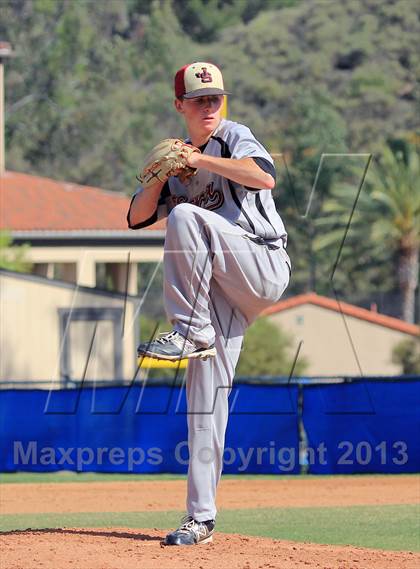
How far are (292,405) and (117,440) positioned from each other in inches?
100

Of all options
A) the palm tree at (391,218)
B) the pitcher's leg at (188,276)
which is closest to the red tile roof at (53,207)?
the palm tree at (391,218)

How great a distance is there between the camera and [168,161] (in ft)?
20.8

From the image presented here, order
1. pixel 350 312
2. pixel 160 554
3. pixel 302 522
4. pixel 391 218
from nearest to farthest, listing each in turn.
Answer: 1. pixel 160 554
2. pixel 302 522
3. pixel 350 312
4. pixel 391 218

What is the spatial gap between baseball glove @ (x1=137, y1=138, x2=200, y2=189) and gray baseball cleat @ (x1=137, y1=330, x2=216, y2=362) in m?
0.76

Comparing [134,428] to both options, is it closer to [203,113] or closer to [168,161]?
[203,113]

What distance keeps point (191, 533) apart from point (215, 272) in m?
1.30

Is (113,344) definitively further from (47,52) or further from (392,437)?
(47,52)

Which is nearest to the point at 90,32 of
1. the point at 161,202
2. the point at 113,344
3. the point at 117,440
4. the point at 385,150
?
the point at 385,150

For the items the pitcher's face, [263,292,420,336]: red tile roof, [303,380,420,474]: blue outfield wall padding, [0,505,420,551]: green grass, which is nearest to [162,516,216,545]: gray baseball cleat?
the pitcher's face

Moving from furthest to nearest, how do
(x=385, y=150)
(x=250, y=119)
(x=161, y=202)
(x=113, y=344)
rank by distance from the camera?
(x=250, y=119), (x=385, y=150), (x=113, y=344), (x=161, y=202)

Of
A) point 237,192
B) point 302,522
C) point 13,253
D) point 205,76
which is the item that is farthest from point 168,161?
point 13,253

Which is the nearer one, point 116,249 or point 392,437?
point 392,437

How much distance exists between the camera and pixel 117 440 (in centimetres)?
1872

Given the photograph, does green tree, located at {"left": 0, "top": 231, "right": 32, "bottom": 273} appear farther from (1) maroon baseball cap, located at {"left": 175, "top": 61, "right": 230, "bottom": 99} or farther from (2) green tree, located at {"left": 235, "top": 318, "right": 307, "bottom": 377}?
(1) maroon baseball cap, located at {"left": 175, "top": 61, "right": 230, "bottom": 99}
